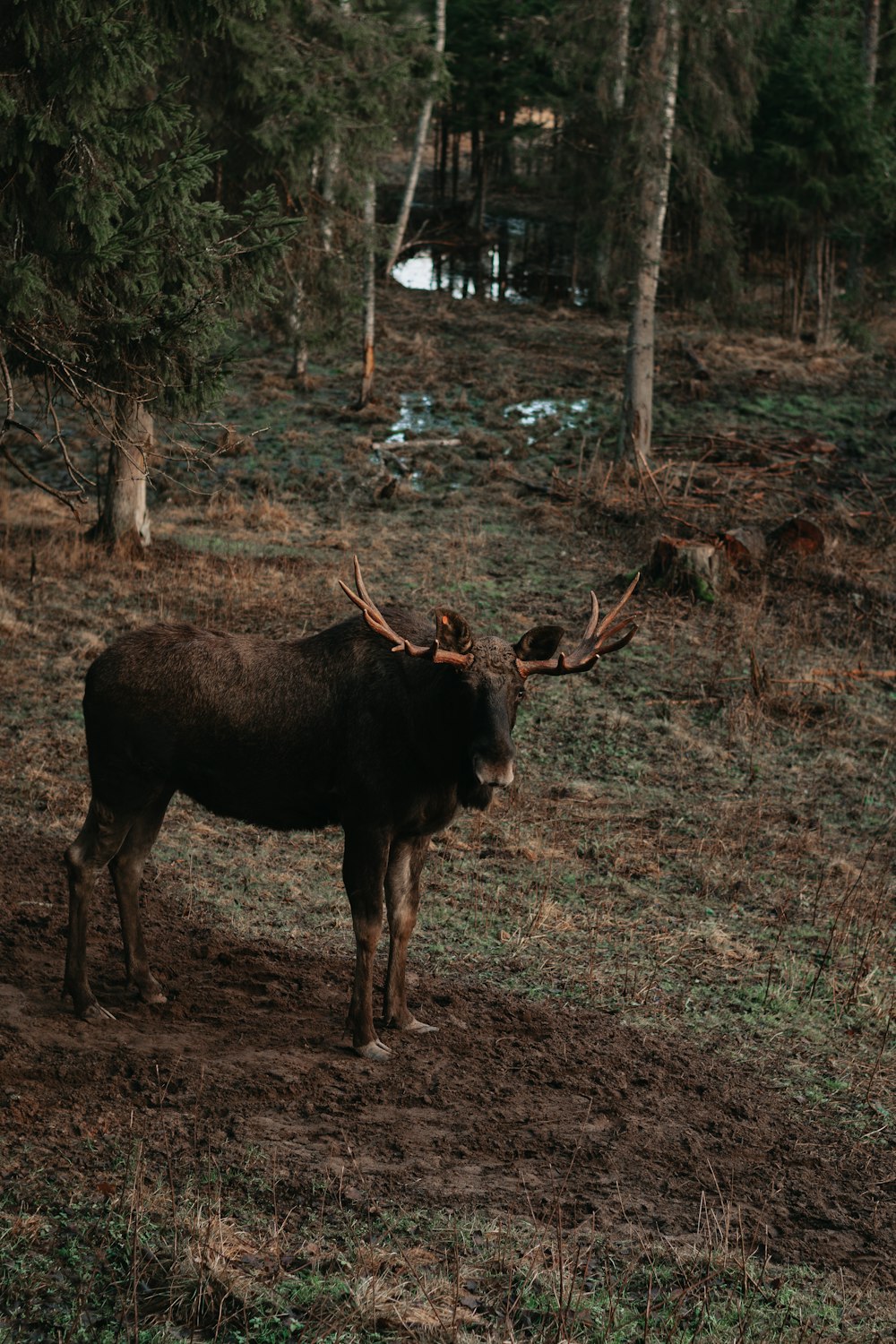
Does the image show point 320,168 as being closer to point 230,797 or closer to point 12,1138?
point 230,797

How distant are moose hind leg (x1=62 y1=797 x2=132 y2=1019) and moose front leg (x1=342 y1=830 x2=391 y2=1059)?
4.31 ft

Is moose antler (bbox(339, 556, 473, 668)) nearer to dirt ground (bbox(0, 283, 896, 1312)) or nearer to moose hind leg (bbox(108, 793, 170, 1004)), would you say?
moose hind leg (bbox(108, 793, 170, 1004))

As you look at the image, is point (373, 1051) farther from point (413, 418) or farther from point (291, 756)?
point (413, 418)

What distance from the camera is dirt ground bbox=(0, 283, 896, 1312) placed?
223 inches

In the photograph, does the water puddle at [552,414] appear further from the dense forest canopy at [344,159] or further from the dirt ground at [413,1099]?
the dirt ground at [413,1099]

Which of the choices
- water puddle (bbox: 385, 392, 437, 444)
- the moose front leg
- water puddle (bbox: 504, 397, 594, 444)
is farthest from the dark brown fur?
water puddle (bbox: 504, 397, 594, 444)

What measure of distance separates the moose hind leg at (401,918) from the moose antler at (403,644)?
46.1 inches

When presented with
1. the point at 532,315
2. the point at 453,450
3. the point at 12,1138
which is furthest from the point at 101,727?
the point at 532,315

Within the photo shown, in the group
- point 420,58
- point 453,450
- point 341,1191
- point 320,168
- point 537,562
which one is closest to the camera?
point 341,1191

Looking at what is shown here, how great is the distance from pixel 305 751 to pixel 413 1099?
190 cm

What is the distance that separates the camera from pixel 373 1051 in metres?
6.91

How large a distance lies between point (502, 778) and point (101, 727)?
7.69 feet

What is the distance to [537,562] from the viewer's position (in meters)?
18.2

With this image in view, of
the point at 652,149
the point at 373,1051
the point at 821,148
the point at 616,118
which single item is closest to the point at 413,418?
the point at 652,149
